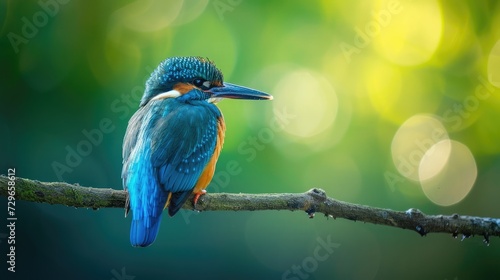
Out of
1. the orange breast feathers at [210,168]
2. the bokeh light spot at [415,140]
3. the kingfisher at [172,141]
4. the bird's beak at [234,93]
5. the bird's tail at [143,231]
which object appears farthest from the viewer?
the bokeh light spot at [415,140]

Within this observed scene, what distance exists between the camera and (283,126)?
17.8ft

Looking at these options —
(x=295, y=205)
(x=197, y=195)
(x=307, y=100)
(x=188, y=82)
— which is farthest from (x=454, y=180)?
(x=197, y=195)

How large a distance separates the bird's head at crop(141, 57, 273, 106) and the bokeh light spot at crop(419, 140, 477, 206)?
2.54 m

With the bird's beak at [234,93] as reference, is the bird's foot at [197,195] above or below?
below

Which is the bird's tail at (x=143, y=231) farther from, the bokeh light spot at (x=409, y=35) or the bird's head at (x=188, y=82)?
the bokeh light spot at (x=409, y=35)

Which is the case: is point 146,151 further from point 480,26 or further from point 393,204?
point 480,26

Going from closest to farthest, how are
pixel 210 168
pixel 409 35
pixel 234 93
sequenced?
1. pixel 210 168
2. pixel 234 93
3. pixel 409 35

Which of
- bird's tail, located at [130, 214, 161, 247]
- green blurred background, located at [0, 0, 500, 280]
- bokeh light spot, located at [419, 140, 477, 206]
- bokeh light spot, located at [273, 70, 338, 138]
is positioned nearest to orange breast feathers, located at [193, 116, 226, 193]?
bird's tail, located at [130, 214, 161, 247]

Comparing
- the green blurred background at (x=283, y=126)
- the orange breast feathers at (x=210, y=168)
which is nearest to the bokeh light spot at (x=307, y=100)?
the green blurred background at (x=283, y=126)

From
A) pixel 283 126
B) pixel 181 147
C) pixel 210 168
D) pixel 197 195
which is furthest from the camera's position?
pixel 283 126

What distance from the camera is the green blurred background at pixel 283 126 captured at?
5.15 m

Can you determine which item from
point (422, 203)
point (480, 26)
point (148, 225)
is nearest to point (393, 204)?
point (422, 203)

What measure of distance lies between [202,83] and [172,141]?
29.0 inches

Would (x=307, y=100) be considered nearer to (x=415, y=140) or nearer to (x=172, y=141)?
(x=415, y=140)
